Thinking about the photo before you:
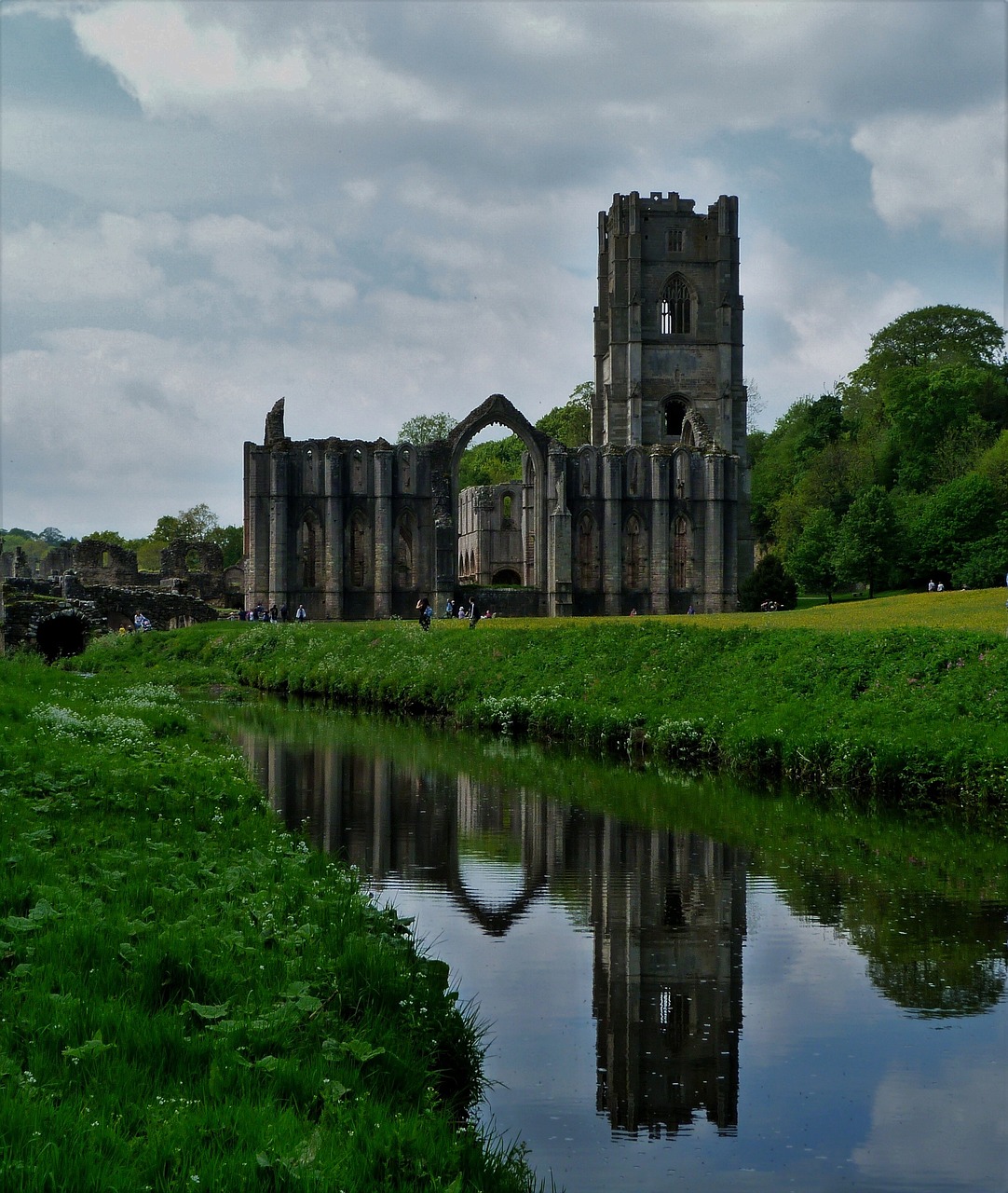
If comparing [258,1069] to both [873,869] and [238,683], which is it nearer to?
[873,869]

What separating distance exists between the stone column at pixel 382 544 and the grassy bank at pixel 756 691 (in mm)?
26620

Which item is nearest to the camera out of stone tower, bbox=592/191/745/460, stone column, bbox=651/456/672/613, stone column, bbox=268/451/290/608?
stone column, bbox=268/451/290/608

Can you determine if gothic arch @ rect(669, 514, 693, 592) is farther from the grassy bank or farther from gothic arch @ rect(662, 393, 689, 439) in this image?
the grassy bank

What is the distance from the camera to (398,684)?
35812 mm

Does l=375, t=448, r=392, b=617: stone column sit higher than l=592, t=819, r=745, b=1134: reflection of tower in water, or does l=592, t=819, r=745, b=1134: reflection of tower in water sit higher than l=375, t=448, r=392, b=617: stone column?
l=375, t=448, r=392, b=617: stone column

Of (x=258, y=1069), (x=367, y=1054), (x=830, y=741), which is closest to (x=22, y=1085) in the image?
(x=258, y=1069)

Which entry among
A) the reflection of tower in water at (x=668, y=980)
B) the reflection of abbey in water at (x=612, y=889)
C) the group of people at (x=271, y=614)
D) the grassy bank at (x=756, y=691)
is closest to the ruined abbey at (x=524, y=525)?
the group of people at (x=271, y=614)

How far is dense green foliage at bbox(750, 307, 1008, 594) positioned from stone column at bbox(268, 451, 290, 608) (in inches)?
1192

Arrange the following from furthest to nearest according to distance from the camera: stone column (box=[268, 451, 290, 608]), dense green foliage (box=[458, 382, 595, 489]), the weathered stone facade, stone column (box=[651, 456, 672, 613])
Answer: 1. dense green foliage (box=[458, 382, 595, 489])
2. stone column (box=[651, 456, 672, 613])
3. stone column (box=[268, 451, 290, 608])
4. the weathered stone facade

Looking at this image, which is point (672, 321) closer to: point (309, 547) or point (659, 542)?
point (659, 542)

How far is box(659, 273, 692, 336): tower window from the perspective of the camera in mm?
88188

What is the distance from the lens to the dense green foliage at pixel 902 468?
74438 millimetres

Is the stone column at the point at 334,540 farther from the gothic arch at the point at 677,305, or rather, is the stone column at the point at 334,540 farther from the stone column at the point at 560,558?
the gothic arch at the point at 677,305

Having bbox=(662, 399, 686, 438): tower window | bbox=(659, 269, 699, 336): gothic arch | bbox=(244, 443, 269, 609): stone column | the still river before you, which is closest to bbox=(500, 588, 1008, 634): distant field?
the still river
